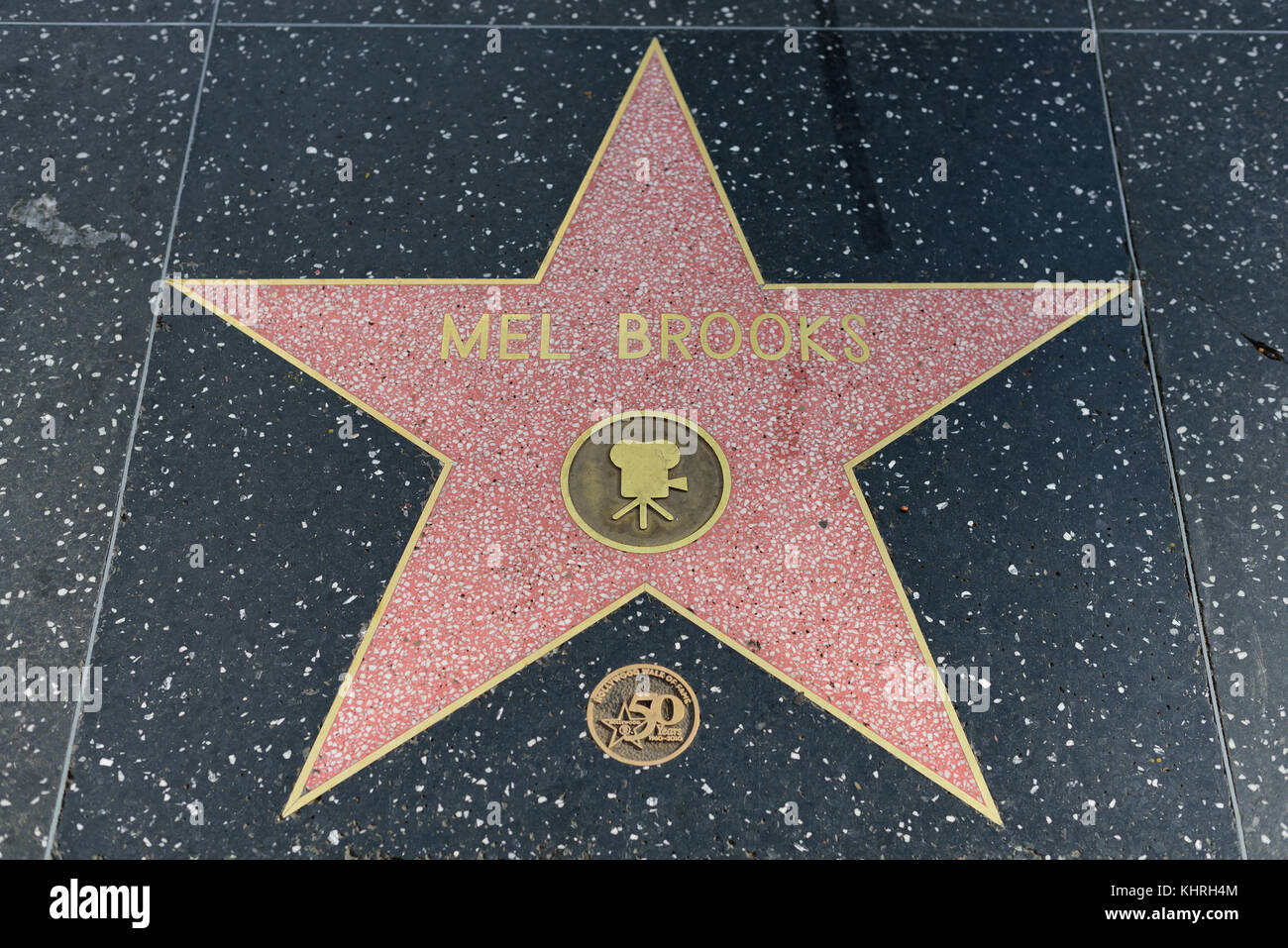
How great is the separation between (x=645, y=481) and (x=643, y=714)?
60cm

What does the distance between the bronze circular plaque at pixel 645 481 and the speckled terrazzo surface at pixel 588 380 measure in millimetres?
237

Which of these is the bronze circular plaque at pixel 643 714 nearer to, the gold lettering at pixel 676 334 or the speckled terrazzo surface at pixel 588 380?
the speckled terrazzo surface at pixel 588 380

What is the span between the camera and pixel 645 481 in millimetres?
2584

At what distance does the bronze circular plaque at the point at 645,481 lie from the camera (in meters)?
2.54

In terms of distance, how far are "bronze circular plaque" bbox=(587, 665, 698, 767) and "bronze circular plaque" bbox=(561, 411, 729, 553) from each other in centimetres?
33

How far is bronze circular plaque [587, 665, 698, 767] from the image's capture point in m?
2.34
